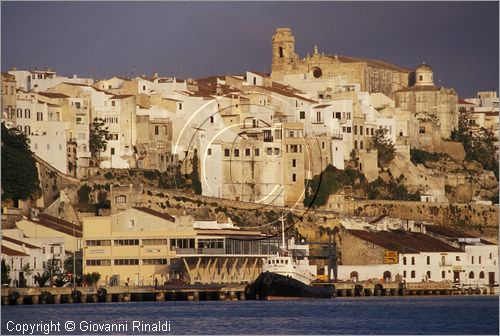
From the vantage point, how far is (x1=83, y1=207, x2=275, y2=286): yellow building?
3474 inches

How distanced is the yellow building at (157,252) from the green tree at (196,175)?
13.7 metres

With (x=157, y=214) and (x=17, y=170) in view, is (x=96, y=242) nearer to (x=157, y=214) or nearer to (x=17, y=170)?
(x=157, y=214)

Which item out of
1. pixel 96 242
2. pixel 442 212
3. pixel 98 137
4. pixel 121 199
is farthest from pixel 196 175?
pixel 96 242

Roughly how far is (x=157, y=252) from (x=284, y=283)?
5490 millimetres

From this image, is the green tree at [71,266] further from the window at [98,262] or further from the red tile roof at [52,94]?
the red tile roof at [52,94]

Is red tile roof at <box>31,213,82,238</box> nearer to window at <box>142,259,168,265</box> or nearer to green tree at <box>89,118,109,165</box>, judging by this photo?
window at <box>142,259,168,265</box>

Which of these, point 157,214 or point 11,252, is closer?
point 11,252

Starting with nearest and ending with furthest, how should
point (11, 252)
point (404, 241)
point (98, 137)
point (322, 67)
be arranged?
point (11, 252), point (404, 241), point (98, 137), point (322, 67)

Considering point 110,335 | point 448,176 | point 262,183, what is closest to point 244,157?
point 262,183

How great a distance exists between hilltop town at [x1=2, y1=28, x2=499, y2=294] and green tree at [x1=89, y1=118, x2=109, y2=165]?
0.11 meters

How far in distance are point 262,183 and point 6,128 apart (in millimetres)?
12151

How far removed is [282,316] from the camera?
75.2 metres

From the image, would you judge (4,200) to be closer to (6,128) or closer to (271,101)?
(6,128)

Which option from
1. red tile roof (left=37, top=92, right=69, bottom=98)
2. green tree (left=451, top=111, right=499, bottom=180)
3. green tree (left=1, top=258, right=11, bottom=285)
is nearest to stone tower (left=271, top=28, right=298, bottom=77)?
green tree (left=451, top=111, right=499, bottom=180)
